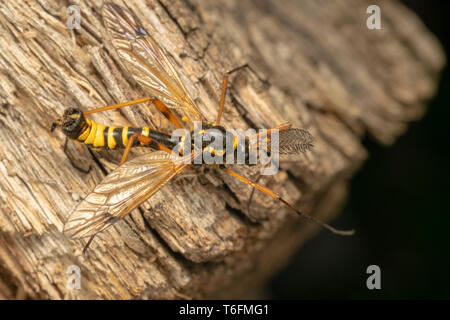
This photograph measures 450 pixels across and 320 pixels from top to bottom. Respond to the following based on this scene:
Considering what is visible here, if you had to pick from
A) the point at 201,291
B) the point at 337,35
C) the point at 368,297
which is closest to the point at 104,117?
the point at 201,291

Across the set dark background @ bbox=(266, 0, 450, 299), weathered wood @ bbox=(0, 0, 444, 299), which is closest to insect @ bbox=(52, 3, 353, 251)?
weathered wood @ bbox=(0, 0, 444, 299)

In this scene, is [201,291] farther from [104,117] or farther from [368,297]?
[368,297]

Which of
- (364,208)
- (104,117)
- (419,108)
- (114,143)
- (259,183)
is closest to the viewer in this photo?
(114,143)

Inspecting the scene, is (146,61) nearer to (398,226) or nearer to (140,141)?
(140,141)

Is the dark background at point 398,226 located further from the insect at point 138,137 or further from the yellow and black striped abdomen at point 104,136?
the yellow and black striped abdomen at point 104,136

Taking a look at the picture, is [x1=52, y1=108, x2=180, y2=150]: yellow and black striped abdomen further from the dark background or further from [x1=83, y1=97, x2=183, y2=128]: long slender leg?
the dark background

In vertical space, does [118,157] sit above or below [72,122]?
below

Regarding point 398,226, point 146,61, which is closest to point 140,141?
point 146,61
